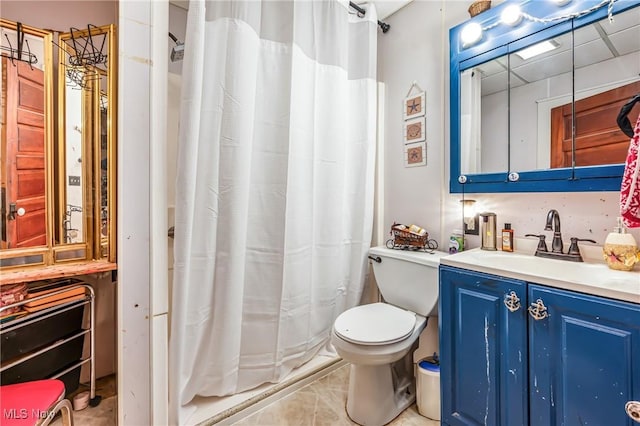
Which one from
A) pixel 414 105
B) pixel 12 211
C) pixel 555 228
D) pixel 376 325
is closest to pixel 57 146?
pixel 12 211

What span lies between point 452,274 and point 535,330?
317mm

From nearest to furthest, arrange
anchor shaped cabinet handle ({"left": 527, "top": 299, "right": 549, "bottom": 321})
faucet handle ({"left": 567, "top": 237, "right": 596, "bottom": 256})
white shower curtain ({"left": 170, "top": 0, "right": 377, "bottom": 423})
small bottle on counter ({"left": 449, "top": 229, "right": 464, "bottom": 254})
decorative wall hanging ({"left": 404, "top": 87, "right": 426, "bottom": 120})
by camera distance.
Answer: anchor shaped cabinet handle ({"left": 527, "top": 299, "right": 549, "bottom": 321})
faucet handle ({"left": 567, "top": 237, "right": 596, "bottom": 256})
white shower curtain ({"left": 170, "top": 0, "right": 377, "bottom": 423})
small bottle on counter ({"left": 449, "top": 229, "right": 464, "bottom": 254})
decorative wall hanging ({"left": 404, "top": 87, "right": 426, "bottom": 120})

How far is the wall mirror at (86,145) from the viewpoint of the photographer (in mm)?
1240

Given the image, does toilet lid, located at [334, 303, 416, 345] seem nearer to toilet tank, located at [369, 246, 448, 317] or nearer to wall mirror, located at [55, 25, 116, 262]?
toilet tank, located at [369, 246, 448, 317]

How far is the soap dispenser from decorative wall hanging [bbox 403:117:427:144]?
100 cm

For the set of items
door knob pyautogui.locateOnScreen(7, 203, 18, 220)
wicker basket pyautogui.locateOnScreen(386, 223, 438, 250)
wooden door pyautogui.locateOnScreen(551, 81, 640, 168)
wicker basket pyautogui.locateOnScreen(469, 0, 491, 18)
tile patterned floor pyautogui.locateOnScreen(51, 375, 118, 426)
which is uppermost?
wicker basket pyautogui.locateOnScreen(469, 0, 491, 18)

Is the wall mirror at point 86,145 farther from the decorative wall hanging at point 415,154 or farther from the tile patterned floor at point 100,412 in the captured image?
the decorative wall hanging at point 415,154

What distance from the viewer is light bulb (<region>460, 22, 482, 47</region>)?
1426 millimetres

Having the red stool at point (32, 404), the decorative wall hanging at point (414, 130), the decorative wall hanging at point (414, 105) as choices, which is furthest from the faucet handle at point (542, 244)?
the red stool at point (32, 404)

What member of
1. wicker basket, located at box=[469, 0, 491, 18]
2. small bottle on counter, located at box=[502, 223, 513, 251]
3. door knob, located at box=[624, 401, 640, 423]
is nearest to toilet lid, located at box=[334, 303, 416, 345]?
small bottle on counter, located at box=[502, 223, 513, 251]

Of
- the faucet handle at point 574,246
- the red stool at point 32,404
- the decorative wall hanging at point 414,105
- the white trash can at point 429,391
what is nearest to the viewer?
the red stool at point 32,404

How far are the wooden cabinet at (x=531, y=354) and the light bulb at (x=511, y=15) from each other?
1.19m

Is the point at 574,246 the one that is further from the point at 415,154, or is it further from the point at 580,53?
the point at 415,154

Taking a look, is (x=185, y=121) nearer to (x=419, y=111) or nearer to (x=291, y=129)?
(x=291, y=129)
